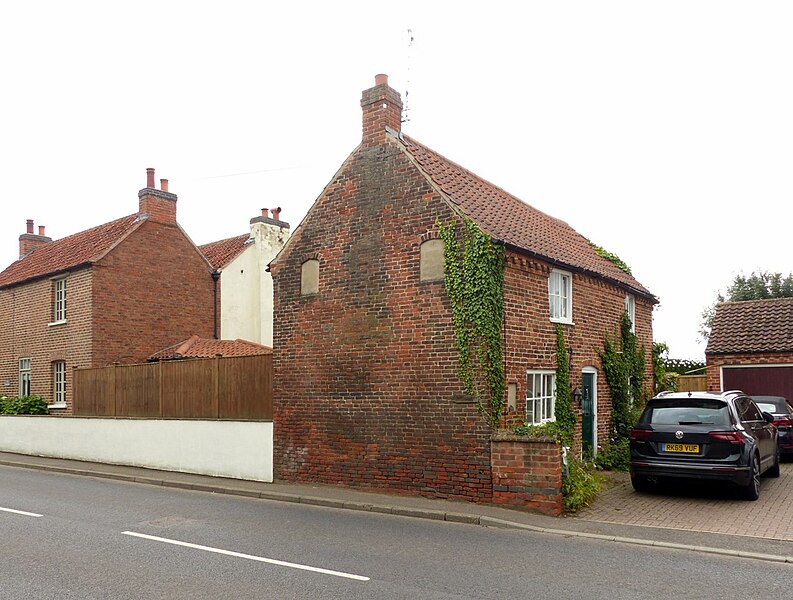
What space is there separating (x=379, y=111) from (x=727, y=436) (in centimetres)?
860

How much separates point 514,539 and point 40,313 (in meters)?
20.7

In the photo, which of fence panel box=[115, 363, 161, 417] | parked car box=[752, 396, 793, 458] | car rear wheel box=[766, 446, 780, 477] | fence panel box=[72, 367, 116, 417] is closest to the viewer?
car rear wheel box=[766, 446, 780, 477]

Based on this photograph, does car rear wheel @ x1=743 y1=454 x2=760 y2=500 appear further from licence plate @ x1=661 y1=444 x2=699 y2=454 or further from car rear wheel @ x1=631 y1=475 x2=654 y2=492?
car rear wheel @ x1=631 y1=475 x2=654 y2=492

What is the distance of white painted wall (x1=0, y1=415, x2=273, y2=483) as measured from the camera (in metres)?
15.1

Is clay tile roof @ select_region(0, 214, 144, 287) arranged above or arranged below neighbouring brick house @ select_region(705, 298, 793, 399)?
above

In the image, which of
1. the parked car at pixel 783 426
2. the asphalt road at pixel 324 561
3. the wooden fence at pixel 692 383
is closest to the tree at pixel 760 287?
the wooden fence at pixel 692 383

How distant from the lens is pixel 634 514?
1061cm

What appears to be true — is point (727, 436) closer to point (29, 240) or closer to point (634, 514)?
point (634, 514)

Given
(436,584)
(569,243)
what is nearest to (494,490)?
(436,584)

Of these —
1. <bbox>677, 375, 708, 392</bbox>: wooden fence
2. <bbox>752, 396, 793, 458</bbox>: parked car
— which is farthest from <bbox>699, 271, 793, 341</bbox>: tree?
<bbox>752, 396, 793, 458</bbox>: parked car

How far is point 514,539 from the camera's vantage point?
9.27m

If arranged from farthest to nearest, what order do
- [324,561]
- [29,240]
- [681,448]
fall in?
[29,240] → [681,448] → [324,561]

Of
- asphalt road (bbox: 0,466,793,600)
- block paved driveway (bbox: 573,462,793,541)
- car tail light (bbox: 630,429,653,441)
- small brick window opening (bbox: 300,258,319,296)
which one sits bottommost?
block paved driveway (bbox: 573,462,793,541)

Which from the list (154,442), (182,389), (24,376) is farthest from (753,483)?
(24,376)
